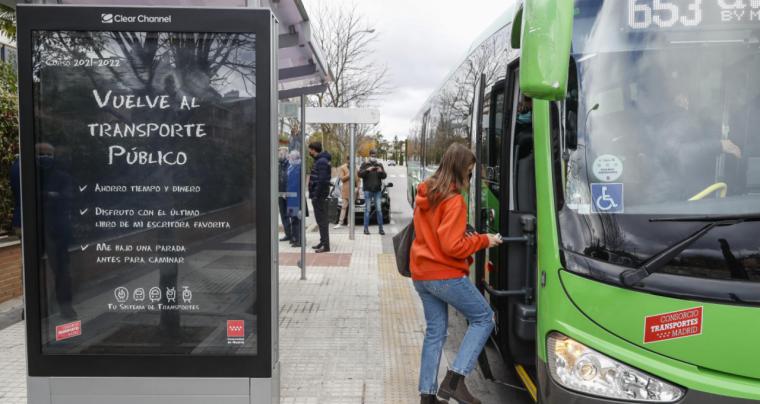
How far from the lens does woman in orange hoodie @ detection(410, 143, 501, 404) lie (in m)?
3.77

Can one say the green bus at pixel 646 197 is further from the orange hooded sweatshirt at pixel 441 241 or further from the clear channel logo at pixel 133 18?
the clear channel logo at pixel 133 18

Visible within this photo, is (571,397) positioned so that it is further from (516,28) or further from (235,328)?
(516,28)

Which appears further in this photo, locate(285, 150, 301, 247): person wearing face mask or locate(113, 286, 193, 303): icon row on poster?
locate(285, 150, 301, 247): person wearing face mask

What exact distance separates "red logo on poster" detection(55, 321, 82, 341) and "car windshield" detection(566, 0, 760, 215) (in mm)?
2865

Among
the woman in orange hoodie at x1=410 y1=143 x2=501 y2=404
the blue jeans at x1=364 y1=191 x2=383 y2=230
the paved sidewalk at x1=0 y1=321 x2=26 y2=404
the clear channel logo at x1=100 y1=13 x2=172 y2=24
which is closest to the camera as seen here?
the clear channel logo at x1=100 y1=13 x2=172 y2=24

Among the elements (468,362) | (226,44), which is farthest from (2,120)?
(468,362)

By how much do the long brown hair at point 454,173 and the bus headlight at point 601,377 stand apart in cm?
119

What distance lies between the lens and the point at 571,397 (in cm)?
289

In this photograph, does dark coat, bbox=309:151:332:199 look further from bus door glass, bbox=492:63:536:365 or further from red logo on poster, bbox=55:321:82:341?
red logo on poster, bbox=55:321:82:341

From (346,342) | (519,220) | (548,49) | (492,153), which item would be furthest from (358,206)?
(548,49)

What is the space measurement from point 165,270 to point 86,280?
0.45m

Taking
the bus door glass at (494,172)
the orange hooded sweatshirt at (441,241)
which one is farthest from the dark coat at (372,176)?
the orange hooded sweatshirt at (441,241)

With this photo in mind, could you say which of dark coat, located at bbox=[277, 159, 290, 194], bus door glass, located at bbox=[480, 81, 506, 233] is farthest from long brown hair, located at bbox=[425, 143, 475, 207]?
dark coat, located at bbox=[277, 159, 290, 194]

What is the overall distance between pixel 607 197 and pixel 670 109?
0.49 m
